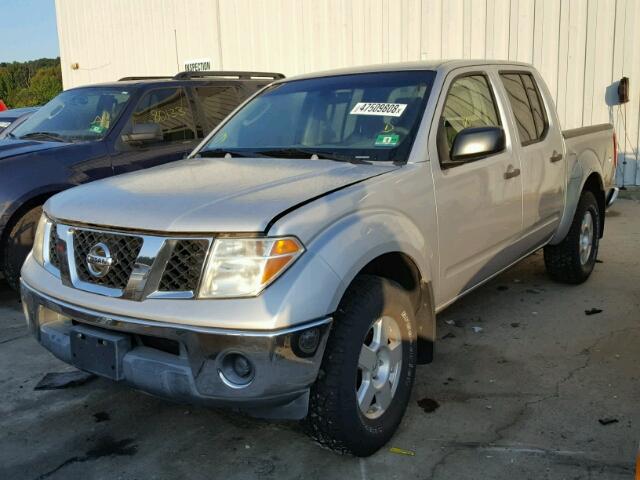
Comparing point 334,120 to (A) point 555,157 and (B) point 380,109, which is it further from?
(A) point 555,157

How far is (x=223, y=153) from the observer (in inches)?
157

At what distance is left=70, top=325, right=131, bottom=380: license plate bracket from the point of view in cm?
267

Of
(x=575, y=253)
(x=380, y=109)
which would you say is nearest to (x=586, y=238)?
(x=575, y=253)

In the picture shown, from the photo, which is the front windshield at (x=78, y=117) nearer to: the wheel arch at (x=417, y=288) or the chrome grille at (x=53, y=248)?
the chrome grille at (x=53, y=248)

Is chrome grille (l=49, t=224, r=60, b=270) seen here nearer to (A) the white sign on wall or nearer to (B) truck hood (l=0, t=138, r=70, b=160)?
(B) truck hood (l=0, t=138, r=70, b=160)

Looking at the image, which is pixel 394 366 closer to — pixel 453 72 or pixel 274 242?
pixel 274 242

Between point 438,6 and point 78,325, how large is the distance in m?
8.90

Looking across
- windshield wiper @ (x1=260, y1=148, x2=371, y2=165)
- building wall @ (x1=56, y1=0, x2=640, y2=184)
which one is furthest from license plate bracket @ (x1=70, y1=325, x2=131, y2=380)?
building wall @ (x1=56, y1=0, x2=640, y2=184)

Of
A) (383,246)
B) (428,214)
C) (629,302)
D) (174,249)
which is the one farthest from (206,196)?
Answer: (629,302)

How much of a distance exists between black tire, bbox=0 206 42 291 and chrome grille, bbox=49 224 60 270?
2380 millimetres

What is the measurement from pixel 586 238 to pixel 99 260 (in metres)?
→ 4.26

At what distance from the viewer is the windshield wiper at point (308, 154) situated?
3.42 m

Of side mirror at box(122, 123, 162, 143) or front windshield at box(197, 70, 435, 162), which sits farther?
side mirror at box(122, 123, 162, 143)

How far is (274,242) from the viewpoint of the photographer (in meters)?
2.51
